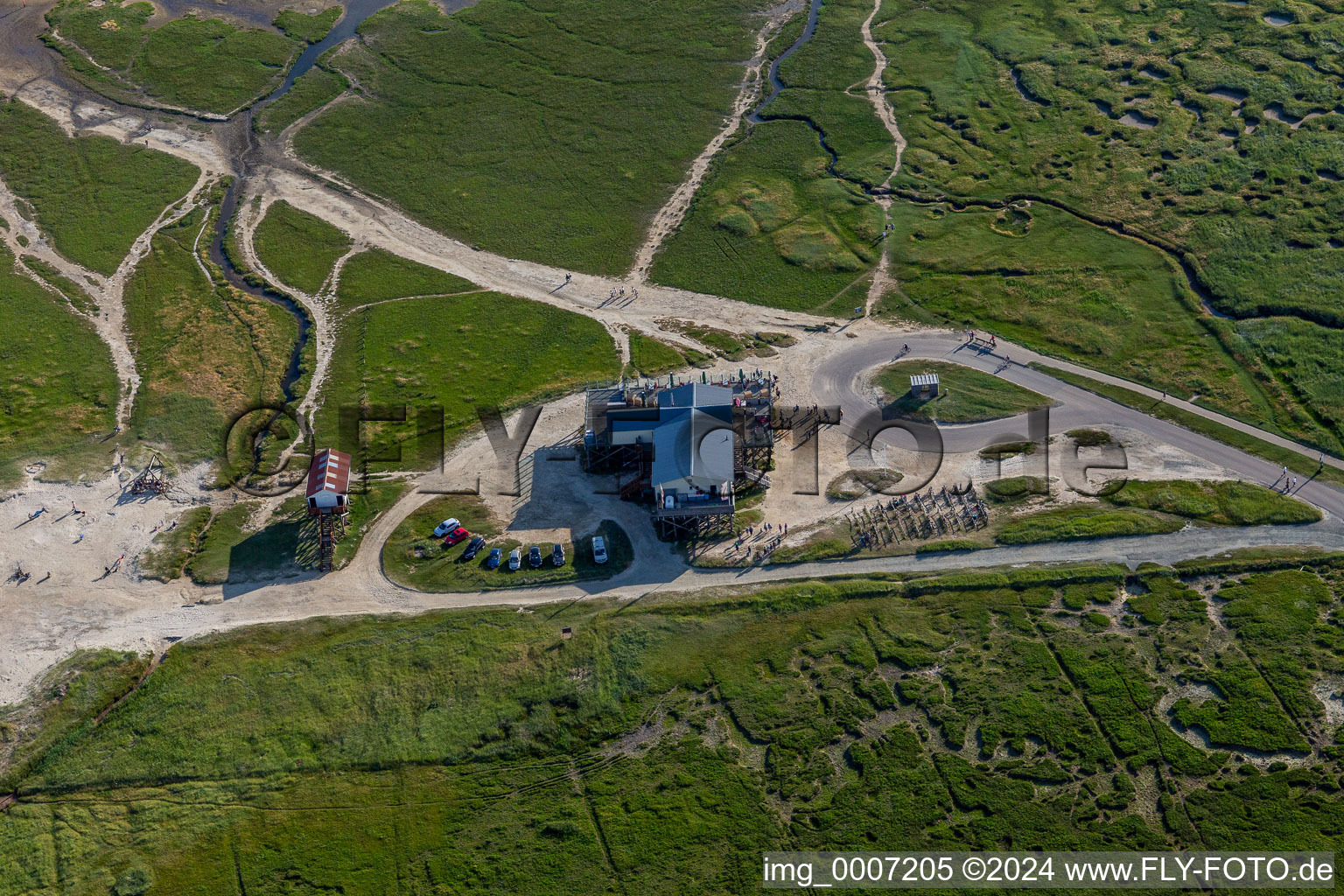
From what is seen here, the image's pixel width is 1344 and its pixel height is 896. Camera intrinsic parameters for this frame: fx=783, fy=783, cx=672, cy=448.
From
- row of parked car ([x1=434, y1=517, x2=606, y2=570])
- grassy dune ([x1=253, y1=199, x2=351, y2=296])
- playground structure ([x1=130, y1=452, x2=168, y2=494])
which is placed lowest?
row of parked car ([x1=434, y1=517, x2=606, y2=570])

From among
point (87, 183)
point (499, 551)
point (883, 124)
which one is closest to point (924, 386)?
point (499, 551)

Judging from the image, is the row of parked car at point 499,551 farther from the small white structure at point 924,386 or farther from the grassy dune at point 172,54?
the grassy dune at point 172,54

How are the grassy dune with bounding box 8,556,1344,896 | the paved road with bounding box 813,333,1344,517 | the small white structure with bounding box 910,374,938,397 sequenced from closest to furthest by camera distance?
1. the grassy dune with bounding box 8,556,1344,896
2. the paved road with bounding box 813,333,1344,517
3. the small white structure with bounding box 910,374,938,397

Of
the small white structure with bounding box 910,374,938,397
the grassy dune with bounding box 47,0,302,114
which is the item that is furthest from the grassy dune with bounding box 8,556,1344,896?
the grassy dune with bounding box 47,0,302,114

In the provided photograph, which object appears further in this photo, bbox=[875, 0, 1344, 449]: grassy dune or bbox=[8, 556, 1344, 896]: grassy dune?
bbox=[875, 0, 1344, 449]: grassy dune

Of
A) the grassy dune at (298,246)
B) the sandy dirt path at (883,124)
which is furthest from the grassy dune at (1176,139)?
the grassy dune at (298,246)

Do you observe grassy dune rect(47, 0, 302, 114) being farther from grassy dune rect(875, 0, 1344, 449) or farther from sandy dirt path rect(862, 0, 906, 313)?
grassy dune rect(875, 0, 1344, 449)

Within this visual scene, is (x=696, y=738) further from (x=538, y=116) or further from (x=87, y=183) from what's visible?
(x=87, y=183)
